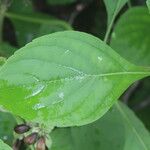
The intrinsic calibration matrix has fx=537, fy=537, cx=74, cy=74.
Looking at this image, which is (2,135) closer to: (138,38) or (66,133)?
(66,133)

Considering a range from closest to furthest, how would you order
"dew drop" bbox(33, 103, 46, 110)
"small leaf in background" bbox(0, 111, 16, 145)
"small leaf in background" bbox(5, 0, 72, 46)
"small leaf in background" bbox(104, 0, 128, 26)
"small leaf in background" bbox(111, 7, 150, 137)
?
"dew drop" bbox(33, 103, 46, 110)
"small leaf in background" bbox(104, 0, 128, 26)
"small leaf in background" bbox(0, 111, 16, 145)
"small leaf in background" bbox(111, 7, 150, 137)
"small leaf in background" bbox(5, 0, 72, 46)

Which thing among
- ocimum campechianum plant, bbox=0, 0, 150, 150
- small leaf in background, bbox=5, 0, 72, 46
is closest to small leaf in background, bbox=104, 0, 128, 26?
ocimum campechianum plant, bbox=0, 0, 150, 150

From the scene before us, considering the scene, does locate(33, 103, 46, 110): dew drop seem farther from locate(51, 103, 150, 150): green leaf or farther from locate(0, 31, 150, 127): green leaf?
locate(51, 103, 150, 150): green leaf

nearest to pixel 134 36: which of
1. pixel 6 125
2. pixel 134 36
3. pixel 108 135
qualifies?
pixel 134 36

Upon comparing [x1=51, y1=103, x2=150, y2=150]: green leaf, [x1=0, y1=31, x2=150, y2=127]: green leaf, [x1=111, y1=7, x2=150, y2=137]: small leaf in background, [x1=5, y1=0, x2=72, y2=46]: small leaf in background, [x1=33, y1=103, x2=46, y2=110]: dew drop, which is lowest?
[x1=5, y1=0, x2=72, y2=46]: small leaf in background

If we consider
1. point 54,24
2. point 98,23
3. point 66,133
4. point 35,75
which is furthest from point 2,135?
point 98,23

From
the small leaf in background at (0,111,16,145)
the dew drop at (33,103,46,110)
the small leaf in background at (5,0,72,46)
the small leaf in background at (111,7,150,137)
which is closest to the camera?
the dew drop at (33,103,46,110)

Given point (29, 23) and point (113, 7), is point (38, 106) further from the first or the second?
point (29, 23)
